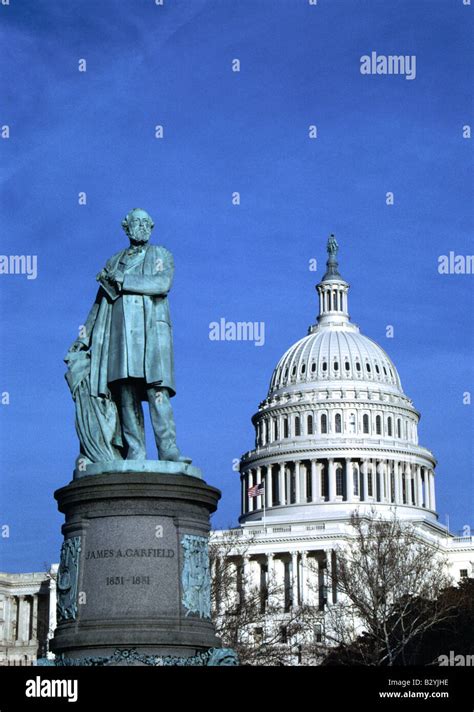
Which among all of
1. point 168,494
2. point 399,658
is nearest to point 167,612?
point 168,494

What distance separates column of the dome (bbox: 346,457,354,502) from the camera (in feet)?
490

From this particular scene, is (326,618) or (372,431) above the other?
(372,431)

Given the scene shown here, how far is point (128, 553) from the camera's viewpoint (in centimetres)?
2181

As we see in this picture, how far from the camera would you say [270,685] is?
64.1 feet

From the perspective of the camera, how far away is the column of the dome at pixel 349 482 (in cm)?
14925

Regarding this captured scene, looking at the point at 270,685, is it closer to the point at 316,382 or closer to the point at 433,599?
the point at 433,599

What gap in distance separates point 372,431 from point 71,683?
5417 inches

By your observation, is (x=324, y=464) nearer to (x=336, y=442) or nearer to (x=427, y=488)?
(x=336, y=442)

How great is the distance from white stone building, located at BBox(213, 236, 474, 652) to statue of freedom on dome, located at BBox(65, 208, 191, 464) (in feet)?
380

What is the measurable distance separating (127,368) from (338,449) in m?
130

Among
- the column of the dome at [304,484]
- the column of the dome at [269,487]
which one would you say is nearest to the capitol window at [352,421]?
the column of the dome at [304,484]

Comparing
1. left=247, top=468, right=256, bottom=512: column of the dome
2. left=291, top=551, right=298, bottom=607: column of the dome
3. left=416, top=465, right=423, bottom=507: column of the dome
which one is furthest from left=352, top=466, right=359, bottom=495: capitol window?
left=291, top=551, right=298, bottom=607: column of the dome

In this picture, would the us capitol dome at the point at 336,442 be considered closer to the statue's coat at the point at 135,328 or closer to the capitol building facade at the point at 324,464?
the capitol building facade at the point at 324,464

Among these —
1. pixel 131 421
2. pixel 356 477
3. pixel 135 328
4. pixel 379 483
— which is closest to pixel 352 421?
pixel 356 477
